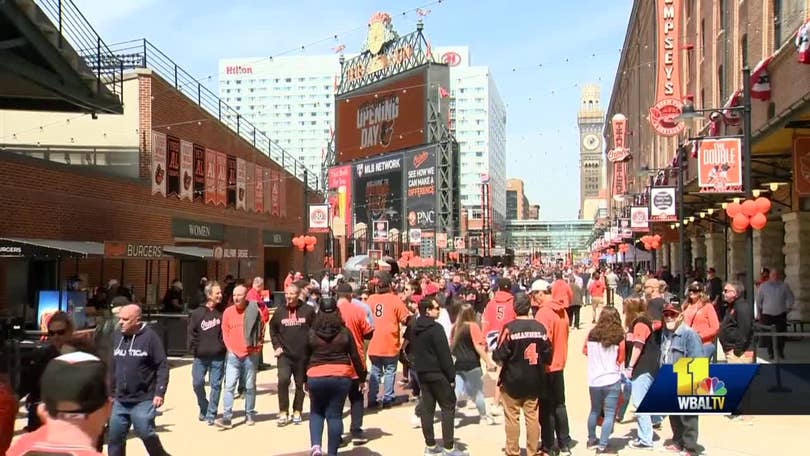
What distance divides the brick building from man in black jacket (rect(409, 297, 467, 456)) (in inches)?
237

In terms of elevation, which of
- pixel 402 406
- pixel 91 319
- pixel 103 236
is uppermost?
pixel 103 236

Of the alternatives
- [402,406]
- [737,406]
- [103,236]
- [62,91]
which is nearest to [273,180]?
[103,236]

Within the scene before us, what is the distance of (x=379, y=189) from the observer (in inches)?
2702

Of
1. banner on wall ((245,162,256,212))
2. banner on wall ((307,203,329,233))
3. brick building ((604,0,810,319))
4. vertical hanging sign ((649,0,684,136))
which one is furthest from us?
banner on wall ((245,162,256,212))

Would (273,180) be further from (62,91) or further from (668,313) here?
(668,313)

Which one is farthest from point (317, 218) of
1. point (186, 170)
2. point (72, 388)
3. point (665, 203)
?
point (72, 388)

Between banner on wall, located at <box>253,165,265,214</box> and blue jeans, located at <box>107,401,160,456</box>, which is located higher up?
banner on wall, located at <box>253,165,265,214</box>

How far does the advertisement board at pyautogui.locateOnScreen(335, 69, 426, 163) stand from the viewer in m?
62.8

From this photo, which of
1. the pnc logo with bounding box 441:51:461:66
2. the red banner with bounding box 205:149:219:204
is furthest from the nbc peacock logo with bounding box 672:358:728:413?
the pnc logo with bounding box 441:51:461:66

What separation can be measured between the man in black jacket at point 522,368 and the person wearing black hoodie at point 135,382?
3.19 m

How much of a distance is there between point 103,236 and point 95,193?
4.12ft

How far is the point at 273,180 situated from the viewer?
39031 mm

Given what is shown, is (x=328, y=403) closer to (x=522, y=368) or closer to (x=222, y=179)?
(x=522, y=368)

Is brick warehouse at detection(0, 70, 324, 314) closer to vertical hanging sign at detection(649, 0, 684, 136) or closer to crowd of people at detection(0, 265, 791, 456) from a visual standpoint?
crowd of people at detection(0, 265, 791, 456)
